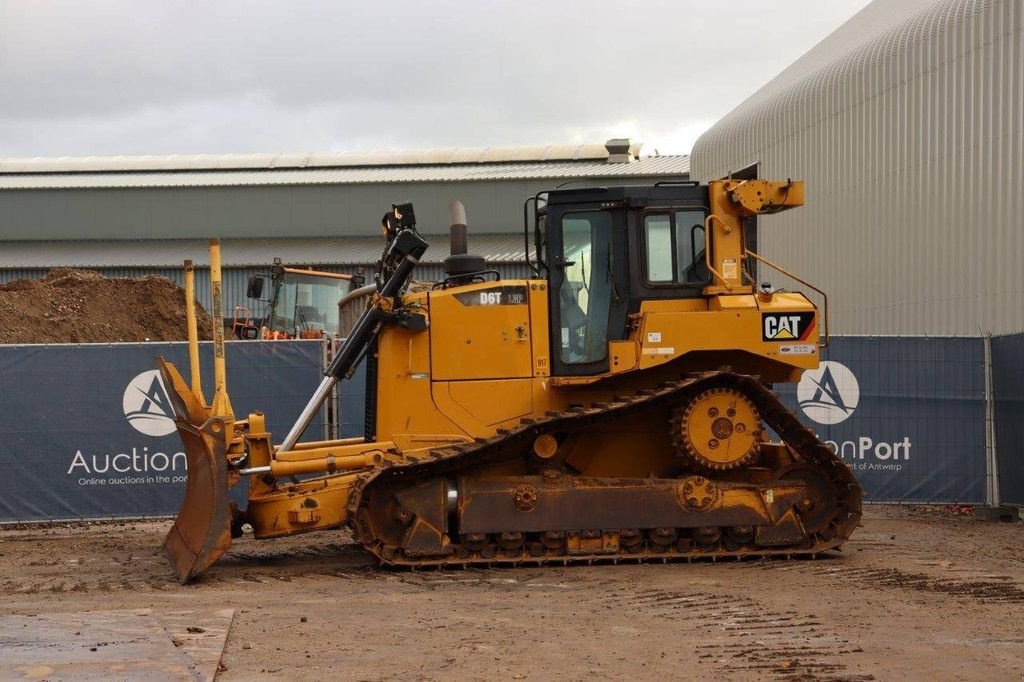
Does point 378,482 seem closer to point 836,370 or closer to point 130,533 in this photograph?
point 130,533

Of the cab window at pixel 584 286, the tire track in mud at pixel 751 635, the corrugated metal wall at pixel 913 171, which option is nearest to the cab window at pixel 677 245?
the cab window at pixel 584 286

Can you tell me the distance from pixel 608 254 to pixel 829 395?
4.93 m

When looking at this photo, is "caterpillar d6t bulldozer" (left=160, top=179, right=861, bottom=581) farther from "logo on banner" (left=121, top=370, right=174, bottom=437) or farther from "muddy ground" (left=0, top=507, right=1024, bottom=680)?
"logo on banner" (left=121, top=370, right=174, bottom=437)

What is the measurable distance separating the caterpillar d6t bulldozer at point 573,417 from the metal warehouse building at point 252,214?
1109 inches

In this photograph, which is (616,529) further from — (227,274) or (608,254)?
(227,274)

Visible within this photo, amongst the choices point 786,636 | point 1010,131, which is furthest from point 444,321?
point 1010,131

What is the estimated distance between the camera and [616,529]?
1158cm

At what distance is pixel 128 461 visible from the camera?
49.4 feet

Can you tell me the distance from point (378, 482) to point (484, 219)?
30179 millimetres

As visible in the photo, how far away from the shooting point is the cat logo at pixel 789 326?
11758mm

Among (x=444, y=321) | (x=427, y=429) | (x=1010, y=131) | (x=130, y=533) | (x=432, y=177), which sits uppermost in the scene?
(x=432, y=177)

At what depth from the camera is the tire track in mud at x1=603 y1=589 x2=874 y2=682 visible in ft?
24.7

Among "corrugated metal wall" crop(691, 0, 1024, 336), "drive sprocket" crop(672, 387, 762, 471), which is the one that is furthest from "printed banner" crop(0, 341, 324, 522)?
"corrugated metal wall" crop(691, 0, 1024, 336)

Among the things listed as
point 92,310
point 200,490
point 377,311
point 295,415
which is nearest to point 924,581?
point 377,311
